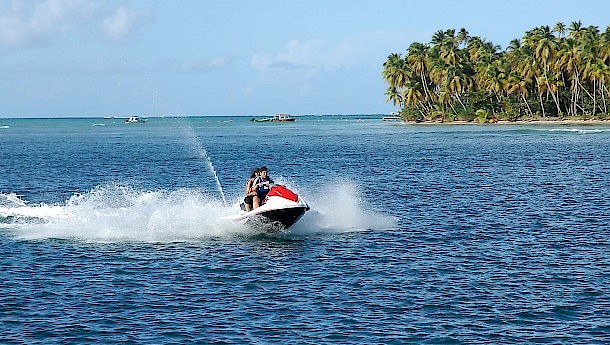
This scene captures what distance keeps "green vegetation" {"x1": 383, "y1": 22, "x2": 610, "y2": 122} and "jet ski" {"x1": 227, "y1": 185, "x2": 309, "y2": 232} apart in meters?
111

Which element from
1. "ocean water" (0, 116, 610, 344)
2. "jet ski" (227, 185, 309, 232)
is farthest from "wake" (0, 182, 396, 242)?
"jet ski" (227, 185, 309, 232)

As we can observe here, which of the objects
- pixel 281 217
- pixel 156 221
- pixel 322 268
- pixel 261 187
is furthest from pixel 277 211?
pixel 156 221

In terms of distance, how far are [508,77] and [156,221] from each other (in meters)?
120

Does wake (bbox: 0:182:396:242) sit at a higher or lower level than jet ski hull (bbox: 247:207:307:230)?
lower

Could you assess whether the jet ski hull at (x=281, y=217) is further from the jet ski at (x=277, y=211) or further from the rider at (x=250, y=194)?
the rider at (x=250, y=194)

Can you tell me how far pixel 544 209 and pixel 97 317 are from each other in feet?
80.2

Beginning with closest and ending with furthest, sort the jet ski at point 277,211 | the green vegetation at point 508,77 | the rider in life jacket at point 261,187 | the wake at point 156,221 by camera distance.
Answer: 1. the jet ski at point 277,211
2. the rider in life jacket at point 261,187
3. the wake at point 156,221
4. the green vegetation at point 508,77

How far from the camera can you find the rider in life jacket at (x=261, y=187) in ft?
99.8

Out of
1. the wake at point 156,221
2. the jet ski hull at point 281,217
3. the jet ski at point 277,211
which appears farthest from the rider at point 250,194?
the wake at point 156,221

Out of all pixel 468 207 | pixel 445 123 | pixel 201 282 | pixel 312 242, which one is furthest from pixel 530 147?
pixel 445 123

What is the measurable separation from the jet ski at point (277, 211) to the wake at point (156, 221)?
2.59 feet

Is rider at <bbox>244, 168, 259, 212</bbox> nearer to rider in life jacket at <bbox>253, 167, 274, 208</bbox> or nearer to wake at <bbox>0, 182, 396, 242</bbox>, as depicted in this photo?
rider in life jacket at <bbox>253, 167, 274, 208</bbox>

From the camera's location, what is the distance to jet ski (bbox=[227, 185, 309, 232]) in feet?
97.8

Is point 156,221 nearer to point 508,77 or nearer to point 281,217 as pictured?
point 281,217
